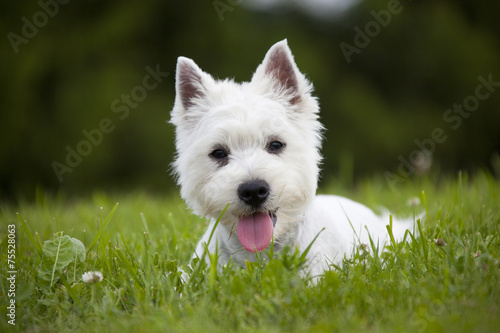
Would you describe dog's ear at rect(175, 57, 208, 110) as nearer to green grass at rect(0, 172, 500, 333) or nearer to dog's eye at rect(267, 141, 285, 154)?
dog's eye at rect(267, 141, 285, 154)

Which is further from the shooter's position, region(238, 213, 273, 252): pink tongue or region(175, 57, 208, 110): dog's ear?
region(175, 57, 208, 110): dog's ear

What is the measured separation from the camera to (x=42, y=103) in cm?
1373

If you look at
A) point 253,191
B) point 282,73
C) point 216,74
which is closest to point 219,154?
point 253,191

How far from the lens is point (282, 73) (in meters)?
4.21

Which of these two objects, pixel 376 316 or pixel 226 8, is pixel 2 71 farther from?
pixel 376 316

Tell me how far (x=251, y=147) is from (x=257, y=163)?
9.7 inches

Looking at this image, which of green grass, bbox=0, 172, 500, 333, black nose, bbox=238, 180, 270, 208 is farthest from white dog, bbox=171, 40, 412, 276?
green grass, bbox=0, 172, 500, 333

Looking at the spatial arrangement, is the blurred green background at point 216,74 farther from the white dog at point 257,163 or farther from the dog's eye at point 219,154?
the dog's eye at point 219,154

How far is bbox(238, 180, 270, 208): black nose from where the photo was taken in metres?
3.50

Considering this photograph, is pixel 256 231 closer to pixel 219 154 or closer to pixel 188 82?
pixel 219 154

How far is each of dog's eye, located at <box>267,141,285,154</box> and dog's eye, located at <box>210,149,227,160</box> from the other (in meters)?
0.34

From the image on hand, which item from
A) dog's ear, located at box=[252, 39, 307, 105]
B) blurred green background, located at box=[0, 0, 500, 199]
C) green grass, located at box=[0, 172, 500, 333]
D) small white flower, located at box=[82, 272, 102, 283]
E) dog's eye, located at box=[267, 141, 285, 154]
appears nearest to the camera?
green grass, located at box=[0, 172, 500, 333]

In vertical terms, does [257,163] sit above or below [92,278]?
above

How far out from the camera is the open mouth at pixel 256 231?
141 inches
